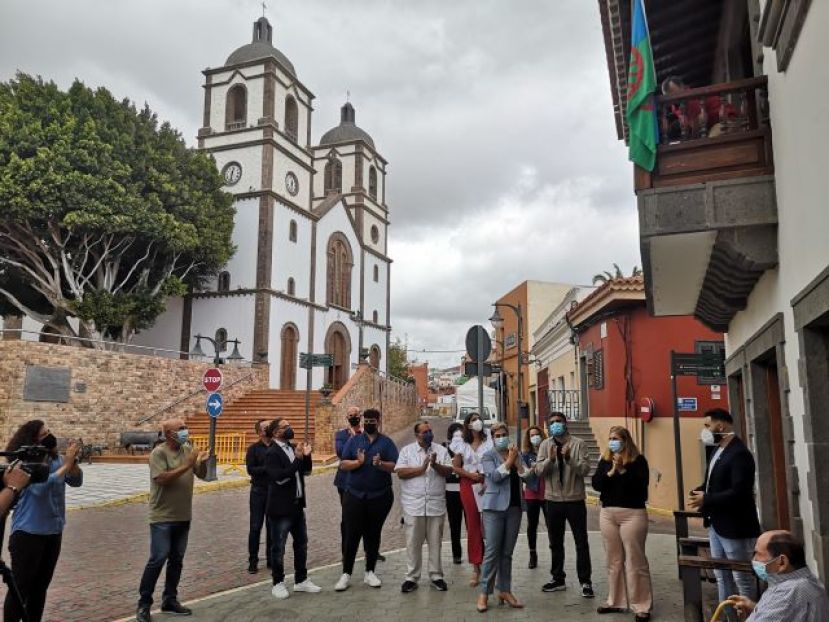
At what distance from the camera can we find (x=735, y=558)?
202 inches

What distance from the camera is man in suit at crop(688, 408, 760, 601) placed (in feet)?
16.5

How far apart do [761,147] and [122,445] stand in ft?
69.5

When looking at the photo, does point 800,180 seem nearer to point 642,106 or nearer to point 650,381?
point 642,106

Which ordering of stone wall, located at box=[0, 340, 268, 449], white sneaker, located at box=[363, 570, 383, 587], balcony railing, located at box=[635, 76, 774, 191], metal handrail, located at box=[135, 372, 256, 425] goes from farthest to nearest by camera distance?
metal handrail, located at box=[135, 372, 256, 425] → stone wall, located at box=[0, 340, 268, 449] → white sneaker, located at box=[363, 570, 383, 587] → balcony railing, located at box=[635, 76, 774, 191]

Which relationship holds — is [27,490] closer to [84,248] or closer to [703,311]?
[703,311]

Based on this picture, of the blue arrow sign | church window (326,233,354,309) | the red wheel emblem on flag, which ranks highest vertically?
church window (326,233,354,309)

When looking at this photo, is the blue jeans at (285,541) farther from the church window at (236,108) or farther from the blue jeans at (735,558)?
the church window at (236,108)

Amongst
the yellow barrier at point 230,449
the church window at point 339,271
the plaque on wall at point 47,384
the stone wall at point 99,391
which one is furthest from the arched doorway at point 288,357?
the plaque on wall at point 47,384

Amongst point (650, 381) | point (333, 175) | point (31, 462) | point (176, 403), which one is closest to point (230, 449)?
point (176, 403)

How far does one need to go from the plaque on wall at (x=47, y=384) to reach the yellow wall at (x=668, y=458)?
1700 centimetres

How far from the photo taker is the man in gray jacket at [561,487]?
22.0 ft

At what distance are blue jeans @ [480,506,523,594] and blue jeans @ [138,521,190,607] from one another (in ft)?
9.02

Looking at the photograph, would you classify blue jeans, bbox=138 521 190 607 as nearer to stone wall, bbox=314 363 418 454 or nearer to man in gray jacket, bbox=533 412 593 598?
man in gray jacket, bbox=533 412 593 598

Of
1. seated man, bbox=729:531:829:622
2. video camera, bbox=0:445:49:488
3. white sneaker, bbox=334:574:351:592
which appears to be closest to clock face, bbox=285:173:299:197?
white sneaker, bbox=334:574:351:592
